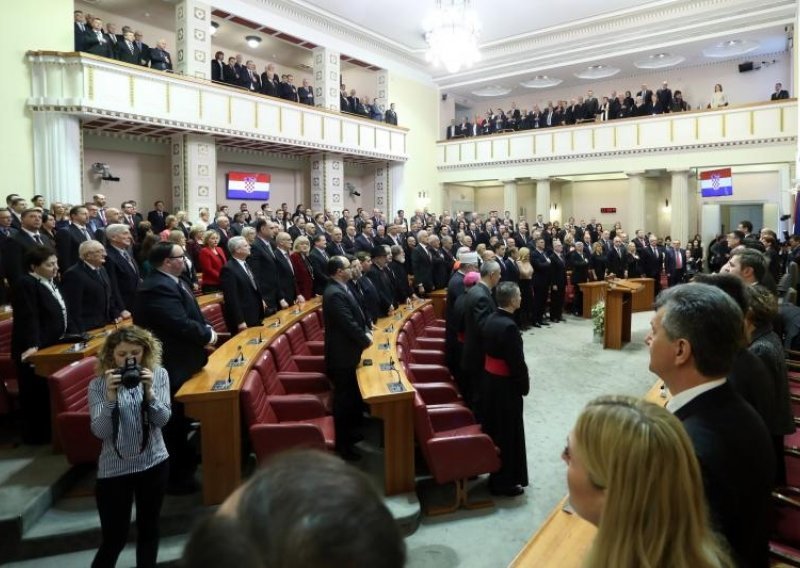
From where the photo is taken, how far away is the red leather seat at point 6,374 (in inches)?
166

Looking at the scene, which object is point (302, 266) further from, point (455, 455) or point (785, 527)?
point (785, 527)

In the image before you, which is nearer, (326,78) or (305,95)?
(305,95)

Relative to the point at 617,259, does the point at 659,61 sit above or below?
above

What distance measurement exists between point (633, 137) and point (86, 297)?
1561 cm

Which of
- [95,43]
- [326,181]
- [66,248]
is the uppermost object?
[95,43]

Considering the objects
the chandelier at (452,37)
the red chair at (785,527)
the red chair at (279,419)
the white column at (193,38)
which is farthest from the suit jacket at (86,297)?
the chandelier at (452,37)

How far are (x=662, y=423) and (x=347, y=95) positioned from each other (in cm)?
1634

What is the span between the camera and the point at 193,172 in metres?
12.5

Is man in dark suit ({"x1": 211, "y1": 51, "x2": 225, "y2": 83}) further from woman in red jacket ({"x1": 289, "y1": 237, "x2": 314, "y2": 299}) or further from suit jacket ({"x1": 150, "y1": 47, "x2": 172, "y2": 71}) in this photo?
woman in red jacket ({"x1": 289, "y1": 237, "x2": 314, "y2": 299})

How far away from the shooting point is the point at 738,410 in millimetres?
1411

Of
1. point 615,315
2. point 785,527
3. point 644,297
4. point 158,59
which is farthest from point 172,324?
point 644,297

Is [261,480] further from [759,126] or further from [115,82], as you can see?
[759,126]

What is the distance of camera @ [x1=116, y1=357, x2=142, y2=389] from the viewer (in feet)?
8.48

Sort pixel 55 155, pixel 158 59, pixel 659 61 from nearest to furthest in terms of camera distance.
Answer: pixel 55 155, pixel 158 59, pixel 659 61
